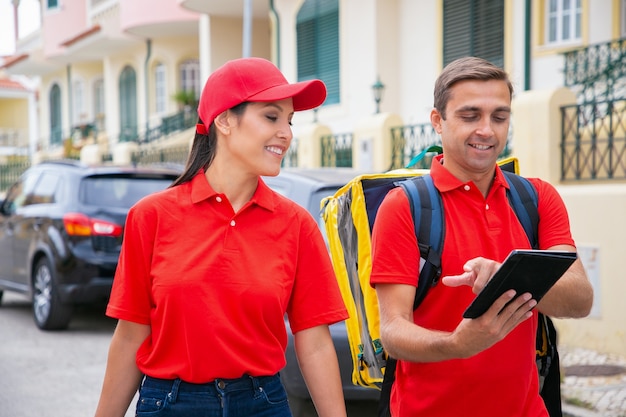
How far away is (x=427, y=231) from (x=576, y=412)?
4.12m

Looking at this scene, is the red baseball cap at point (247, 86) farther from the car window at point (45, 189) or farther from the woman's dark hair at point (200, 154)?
the car window at point (45, 189)

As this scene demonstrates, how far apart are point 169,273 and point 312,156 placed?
42.4 ft

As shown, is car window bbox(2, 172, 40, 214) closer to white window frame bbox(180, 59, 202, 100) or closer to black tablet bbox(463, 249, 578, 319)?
black tablet bbox(463, 249, 578, 319)

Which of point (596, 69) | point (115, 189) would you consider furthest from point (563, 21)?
point (115, 189)

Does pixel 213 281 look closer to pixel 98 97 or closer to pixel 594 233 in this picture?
pixel 594 233

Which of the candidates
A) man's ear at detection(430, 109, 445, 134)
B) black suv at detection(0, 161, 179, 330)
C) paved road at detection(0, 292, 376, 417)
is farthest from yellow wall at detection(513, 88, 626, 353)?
man's ear at detection(430, 109, 445, 134)

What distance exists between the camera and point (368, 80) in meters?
16.9

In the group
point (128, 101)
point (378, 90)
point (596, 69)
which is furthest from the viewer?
point (128, 101)

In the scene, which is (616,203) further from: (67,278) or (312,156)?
(312,156)

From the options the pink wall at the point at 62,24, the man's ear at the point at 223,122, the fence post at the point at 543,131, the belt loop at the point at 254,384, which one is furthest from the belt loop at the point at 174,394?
the pink wall at the point at 62,24

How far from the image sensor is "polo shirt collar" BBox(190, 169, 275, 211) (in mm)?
2752

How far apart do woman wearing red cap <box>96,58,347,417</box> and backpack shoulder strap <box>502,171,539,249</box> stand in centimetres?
62

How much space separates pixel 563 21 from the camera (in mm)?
13469

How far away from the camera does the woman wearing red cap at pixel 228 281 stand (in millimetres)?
2627
